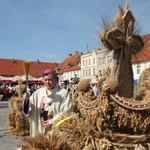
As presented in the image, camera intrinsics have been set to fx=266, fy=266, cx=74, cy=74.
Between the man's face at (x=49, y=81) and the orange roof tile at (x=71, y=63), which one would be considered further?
the orange roof tile at (x=71, y=63)

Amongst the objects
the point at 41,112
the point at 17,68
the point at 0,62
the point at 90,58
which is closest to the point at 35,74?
the point at 17,68

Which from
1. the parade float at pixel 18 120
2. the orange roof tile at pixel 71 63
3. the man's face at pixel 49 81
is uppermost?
the orange roof tile at pixel 71 63

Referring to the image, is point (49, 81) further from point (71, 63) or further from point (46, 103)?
point (71, 63)

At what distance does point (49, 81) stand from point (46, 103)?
0.33m

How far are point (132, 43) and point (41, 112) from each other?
1.53 meters

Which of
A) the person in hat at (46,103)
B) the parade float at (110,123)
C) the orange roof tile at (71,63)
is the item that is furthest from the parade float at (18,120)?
the orange roof tile at (71,63)

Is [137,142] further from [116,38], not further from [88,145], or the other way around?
[116,38]

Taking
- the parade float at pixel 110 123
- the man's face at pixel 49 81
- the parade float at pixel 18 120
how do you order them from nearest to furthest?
the parade float at pixel 110 123, the man's face at pixel 49 81, the parade float at pixel 18 120

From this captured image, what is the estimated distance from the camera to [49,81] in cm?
344

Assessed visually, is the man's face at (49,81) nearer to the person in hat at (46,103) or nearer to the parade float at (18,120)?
the person in hat at (46,103)

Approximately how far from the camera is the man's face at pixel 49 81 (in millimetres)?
3396

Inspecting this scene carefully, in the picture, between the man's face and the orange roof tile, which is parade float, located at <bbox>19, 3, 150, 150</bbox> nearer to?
the man's face

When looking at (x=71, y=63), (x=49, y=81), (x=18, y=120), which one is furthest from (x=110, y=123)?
(x=71, y=63)

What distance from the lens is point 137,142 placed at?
8.57 ft
